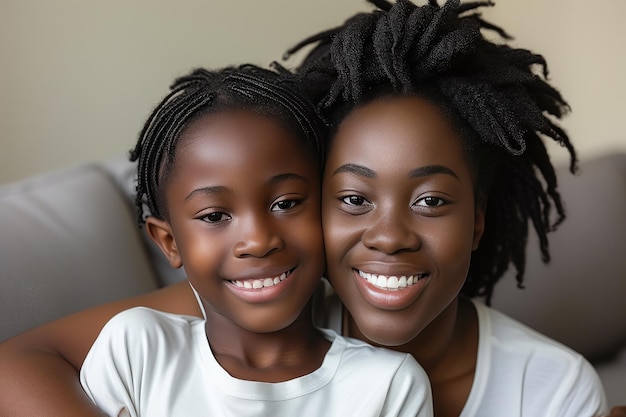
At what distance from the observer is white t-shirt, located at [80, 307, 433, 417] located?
950 mm

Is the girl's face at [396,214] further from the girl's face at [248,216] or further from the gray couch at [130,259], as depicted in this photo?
the gray couch at [130,259]

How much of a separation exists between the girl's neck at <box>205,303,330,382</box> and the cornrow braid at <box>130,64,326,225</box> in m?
0.18

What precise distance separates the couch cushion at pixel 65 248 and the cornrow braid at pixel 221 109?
0.28 metres

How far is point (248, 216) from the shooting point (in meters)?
0.92

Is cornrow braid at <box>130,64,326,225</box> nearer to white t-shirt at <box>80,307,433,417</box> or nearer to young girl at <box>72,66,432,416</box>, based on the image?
young girl at <box>72,66,432,416</box>

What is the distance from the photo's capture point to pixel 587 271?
1.60 m

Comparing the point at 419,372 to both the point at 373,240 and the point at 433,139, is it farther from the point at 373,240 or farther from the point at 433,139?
the point at 433,139

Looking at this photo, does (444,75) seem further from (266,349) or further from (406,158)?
(266,349)

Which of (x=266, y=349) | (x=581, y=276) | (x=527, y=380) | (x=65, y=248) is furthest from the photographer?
(x=581, y=276)

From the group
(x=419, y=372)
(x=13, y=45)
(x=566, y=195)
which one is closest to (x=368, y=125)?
(x=419, y=372)

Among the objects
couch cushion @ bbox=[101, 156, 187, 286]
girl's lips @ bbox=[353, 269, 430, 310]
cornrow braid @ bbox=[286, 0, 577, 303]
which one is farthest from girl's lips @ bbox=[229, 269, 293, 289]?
couch cushion @ bbox=[101, 156, 187, 286]

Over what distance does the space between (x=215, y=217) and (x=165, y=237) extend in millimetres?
145

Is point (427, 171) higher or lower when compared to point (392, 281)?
higher

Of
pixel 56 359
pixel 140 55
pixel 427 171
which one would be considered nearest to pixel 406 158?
pixel 427 171
